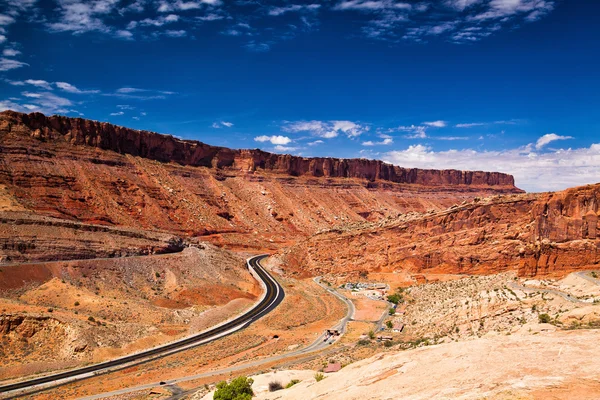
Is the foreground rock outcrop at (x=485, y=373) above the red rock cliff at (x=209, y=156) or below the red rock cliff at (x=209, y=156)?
below

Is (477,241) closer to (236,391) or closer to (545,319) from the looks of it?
(545,319)

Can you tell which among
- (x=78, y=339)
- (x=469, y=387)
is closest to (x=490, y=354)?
(x=469, y=387)

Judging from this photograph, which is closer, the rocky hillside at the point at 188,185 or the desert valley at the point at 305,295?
the desert valley at the point at 305,295

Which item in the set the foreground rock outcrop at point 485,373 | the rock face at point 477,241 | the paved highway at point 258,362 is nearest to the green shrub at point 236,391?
the foreground rock outcrop at point 485,373

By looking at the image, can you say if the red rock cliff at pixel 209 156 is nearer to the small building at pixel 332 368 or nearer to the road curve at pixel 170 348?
the road curve at pixel 170 348

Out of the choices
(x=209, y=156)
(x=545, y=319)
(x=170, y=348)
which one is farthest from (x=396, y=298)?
(x=209, y=156)

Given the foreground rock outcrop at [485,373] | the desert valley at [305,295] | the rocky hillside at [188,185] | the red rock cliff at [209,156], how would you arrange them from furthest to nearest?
the red rock cliff at [209,156], the rocky hillside at [188,185], the desert valley at [305,295], the foreground rock outcrop at [485,373]
